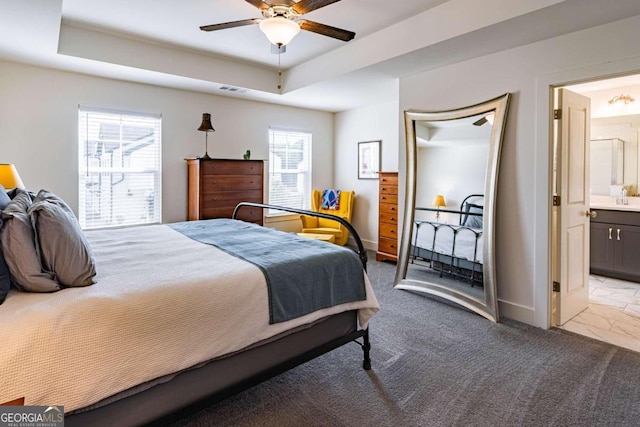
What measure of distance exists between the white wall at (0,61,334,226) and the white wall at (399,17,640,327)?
3280 millimetres

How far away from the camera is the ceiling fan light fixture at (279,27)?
92.4 inches

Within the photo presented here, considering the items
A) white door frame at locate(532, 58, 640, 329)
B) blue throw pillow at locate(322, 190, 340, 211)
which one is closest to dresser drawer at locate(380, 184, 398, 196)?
blue throw pillow at locate(322, 190, 340, 211)

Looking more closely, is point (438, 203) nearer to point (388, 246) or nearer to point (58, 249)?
point (388, 246)

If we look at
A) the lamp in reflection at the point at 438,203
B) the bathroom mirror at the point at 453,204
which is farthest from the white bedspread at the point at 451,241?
the lamp in reflection at the point at 438,203

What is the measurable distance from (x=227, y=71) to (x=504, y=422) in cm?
446

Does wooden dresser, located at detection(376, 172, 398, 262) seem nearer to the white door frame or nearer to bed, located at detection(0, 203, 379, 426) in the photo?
the white door frame

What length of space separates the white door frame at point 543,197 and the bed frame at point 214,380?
5.84ft

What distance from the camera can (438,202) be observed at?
3807 millimetres

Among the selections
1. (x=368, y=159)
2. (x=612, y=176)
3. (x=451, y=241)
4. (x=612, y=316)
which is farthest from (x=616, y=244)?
(x=368, y=159)

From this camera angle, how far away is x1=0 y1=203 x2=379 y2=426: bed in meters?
1.24

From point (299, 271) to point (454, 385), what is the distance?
121cm

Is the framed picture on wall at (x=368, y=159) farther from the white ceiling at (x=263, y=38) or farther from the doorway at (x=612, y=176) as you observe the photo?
the doorway at (x=612, y=176)

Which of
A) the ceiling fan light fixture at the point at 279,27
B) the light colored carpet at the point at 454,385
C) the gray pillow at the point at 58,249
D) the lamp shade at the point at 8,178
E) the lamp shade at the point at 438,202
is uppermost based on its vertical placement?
the ceiling fan light fixture at the point at 279,27

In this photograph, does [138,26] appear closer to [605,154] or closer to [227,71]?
[227,71]
